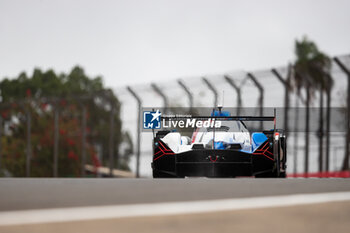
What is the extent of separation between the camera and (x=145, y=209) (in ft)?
16.2

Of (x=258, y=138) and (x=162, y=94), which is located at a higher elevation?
(x=162, y=94)

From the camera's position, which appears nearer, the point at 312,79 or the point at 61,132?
the point at 312,79

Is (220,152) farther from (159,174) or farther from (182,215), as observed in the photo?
Answer: (182,215)

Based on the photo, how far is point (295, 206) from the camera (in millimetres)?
5164

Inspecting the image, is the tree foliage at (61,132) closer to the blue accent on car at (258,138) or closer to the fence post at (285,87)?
the fence post at (285,87)

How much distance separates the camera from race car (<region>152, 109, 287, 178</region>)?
9758 mm

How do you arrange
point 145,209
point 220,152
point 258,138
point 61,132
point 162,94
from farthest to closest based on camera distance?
point 61,132 < point 162,94 < point 258,138 < point 220,152 < point 145,209

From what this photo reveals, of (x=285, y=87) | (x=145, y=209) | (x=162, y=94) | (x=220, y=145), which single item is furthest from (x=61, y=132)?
(x=145, y=209)

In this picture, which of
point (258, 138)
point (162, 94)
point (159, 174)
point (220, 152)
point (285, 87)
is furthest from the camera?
point (162, 94)

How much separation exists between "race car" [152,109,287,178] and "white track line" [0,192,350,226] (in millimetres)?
3673

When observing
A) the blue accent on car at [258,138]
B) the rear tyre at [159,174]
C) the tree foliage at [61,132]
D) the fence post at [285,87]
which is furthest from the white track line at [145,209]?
the tree foliage at [61,132]

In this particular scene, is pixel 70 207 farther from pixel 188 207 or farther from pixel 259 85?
pixel 259 85

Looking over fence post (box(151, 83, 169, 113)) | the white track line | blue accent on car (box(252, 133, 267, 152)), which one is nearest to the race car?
blue accent on car (box(252, 133, 267, 152))

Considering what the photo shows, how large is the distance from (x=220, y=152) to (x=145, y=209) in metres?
4.84
